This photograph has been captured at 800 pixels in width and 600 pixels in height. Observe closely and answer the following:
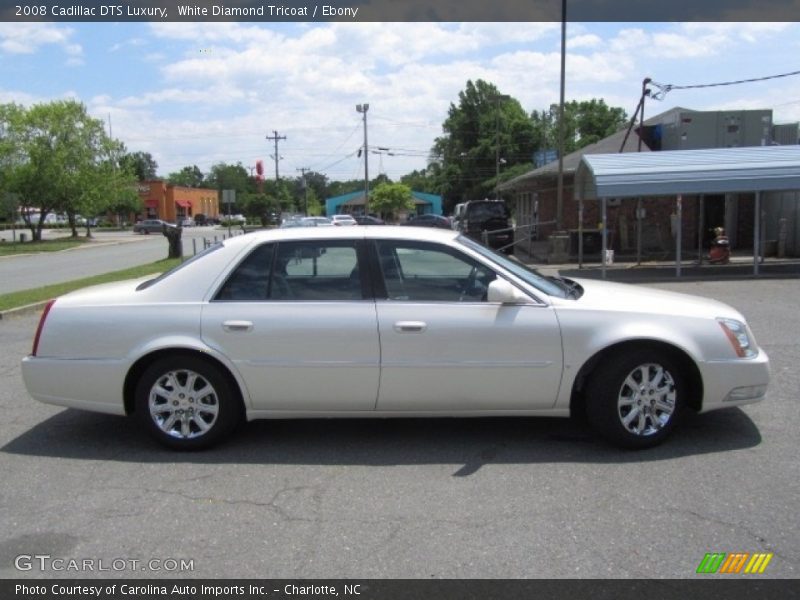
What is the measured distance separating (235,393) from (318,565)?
1824 mm

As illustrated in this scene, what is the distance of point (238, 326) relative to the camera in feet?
16.1

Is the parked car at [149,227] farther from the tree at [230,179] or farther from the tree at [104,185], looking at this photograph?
the tree at [230,179]

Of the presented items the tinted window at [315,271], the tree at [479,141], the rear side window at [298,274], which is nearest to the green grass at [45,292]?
the rear side window at [298,274]

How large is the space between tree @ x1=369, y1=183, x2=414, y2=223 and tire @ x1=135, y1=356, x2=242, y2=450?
65434 mm

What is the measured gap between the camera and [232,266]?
514 cm

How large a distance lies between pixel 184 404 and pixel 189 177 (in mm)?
170894

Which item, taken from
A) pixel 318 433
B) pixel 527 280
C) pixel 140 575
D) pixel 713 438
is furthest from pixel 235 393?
pixel 713 438

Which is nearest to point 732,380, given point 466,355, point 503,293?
point 503,293

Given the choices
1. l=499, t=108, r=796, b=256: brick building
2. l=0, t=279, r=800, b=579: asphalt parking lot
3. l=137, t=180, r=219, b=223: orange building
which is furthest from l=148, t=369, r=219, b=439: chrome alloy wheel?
l=137, t=180, r=219, b=223: orange building

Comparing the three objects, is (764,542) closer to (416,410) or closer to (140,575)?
(416,410)

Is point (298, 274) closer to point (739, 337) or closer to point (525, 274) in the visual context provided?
point (525, 274)

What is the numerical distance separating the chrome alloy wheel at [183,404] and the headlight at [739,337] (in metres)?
Answer: 3.54

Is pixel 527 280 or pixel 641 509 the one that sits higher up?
pixel 527 280

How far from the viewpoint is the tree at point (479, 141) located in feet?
270
